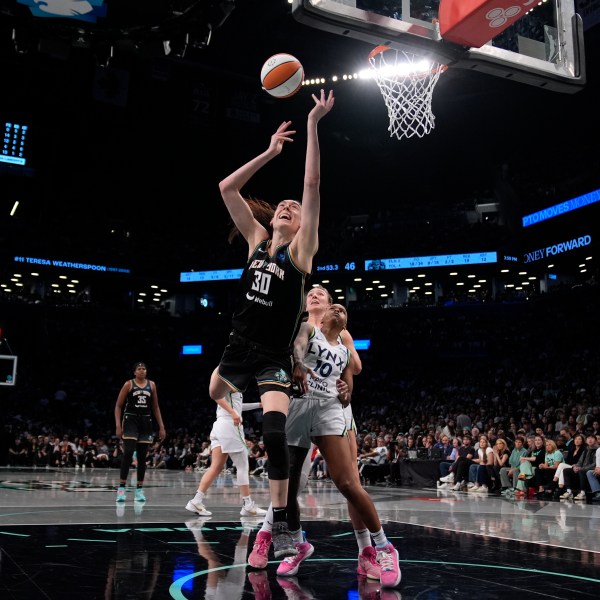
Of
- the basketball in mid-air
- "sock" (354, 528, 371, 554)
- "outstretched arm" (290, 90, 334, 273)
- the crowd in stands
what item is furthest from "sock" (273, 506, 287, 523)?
the crowd in stands

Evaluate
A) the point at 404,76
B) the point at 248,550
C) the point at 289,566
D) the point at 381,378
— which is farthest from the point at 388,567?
the point at 381,378

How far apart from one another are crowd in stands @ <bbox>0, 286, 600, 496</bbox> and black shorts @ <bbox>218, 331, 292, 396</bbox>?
12.4m

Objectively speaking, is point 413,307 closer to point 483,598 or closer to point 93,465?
point 93,465

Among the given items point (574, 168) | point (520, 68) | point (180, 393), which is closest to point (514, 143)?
point (574, 168)

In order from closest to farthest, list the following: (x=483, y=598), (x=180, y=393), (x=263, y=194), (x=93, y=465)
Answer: (x=483, y=598)
(x=93, y=465)
(x=180, y=393)
(x=263, y=194)

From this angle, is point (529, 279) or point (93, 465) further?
point (529, 279)

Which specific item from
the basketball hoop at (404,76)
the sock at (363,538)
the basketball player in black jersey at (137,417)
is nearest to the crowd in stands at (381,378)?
the basketball hoop at (404,76)

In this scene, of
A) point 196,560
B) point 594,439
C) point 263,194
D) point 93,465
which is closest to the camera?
point 196,560

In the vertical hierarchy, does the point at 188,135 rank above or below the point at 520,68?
above

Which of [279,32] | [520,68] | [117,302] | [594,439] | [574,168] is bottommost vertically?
[594,439]

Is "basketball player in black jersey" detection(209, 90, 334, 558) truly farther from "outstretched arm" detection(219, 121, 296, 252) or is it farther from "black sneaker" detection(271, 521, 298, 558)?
"outstretched arm" detection(219, 121, 296, 252)

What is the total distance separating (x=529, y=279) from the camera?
37.6 metres

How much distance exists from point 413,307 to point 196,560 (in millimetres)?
→ 32417

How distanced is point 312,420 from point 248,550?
54.2 inches
